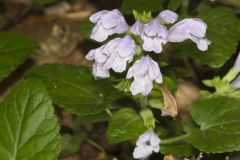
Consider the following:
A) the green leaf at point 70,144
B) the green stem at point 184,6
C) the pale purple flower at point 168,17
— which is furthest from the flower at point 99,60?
the green stem at point 184,6

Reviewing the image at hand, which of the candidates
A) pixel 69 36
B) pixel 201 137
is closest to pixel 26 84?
pixel 201 137

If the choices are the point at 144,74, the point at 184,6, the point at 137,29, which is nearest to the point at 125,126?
the point at 144,74

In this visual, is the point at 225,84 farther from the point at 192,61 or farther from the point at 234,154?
the point at 192,61

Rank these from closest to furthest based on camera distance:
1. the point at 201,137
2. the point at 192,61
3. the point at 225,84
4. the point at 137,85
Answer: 1. the point at 137,85
2. the point at 201,137
3. the point at 225,84
4. the point at 192,61

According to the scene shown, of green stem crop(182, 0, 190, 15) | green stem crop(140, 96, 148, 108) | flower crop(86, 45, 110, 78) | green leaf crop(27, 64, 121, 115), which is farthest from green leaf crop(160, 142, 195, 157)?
green stem crop(182, 0, 190, 15)

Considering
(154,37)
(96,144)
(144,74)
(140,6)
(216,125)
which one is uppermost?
(154,37)

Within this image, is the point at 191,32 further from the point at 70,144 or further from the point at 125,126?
the point at 70,144
